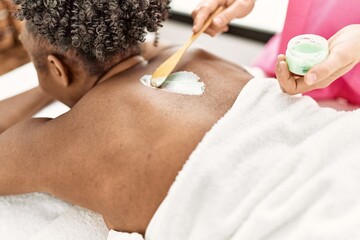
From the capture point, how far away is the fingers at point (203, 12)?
120 cm

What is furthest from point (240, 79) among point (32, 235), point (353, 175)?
point (32, 235)

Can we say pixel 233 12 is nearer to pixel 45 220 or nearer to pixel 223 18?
pixel 223 18

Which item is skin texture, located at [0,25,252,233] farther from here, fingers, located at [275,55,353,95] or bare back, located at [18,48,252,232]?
fingers, located at [275,55,353,95]

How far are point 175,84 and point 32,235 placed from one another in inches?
18.9

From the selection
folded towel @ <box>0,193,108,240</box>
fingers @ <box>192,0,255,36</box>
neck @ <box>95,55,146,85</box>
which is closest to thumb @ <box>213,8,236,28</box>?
fingers @ <box>192,0,255,36</box>

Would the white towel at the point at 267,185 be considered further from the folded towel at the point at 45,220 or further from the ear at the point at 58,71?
the ear at the point at 58,71

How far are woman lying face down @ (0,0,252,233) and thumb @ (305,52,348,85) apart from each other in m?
0.17

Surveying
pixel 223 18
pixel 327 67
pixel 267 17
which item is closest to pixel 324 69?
pixel 327 67

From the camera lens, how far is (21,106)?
Result: 141cm

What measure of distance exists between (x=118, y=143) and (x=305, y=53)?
1.36 ft

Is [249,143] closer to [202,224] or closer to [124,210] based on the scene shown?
[202,224]

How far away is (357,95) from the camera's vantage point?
4.24 feet

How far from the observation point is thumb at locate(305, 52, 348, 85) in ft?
2.85

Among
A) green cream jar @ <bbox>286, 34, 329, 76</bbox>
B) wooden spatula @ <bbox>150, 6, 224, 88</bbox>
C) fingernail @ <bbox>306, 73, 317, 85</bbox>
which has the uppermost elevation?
green cream jar @ <bbox>286, 34, 329, 76</bbox>
